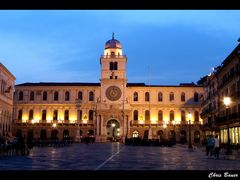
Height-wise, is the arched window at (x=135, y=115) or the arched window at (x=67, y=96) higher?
the arched window at (x=67, y=96)

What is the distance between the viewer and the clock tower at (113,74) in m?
83.2

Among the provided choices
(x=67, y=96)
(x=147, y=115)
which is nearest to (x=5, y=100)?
(x=67, y=96)

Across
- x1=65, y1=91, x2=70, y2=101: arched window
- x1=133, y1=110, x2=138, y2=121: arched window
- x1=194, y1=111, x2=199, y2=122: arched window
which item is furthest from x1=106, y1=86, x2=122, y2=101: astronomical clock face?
x1=194, y1=111, x2=199, y2=122: arched window

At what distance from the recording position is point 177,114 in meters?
85.8

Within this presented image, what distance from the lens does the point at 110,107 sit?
3223 inches

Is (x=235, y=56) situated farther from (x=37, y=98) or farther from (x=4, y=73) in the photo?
(x=37, y=98)

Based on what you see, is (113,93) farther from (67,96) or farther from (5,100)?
(5,100)

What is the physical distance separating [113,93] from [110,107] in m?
3.62

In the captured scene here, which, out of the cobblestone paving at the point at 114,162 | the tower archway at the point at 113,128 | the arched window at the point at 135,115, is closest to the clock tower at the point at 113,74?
Result: the tower archway at the point at 113,128

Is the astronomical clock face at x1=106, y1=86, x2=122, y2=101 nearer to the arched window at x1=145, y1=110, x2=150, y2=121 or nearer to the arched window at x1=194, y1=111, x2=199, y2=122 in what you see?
the arched window at x1=145, y1=110, x2=150, y2=121

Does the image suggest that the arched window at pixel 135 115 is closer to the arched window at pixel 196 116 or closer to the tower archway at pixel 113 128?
the tower archway at pixel 113 128

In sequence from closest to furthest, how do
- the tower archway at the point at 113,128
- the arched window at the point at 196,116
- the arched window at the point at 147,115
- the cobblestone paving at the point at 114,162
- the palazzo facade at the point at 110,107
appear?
1. the cobblestone paving at the point at 114,162
2. the tower archway at the point at 113,128
3. the palazzo facade at the point at 110,107
4. the arched window at the point at 147,115
5. the arched window at the point at 196,116

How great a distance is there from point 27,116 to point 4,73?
26.5 m

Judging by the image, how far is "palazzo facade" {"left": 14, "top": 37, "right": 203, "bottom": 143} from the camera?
8300cm
